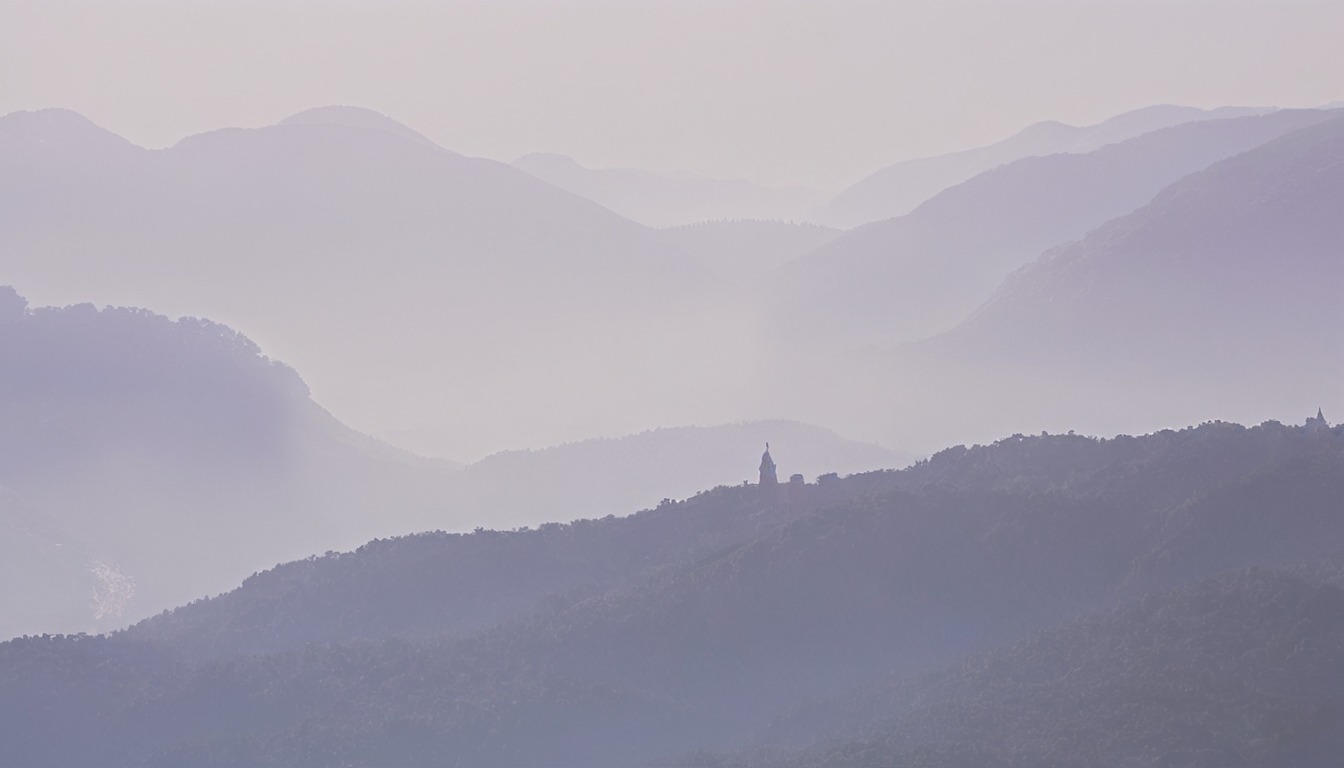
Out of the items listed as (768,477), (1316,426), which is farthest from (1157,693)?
(768,477)

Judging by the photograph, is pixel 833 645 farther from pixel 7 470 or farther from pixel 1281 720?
pixel 7 470

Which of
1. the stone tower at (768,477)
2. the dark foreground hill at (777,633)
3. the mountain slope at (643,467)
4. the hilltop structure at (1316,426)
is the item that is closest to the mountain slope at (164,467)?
the mountain slope at (643,467)

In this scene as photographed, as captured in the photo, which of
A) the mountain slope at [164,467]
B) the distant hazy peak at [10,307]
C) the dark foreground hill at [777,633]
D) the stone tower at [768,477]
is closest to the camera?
the dark foreground hill at [777,633]

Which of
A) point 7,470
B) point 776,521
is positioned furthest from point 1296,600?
point 7,470

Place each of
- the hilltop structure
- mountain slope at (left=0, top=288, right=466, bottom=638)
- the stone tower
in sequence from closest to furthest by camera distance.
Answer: the hilltop structure < the stone tower < mountain slope at (left=0, top=288, right=466, bottom=638)

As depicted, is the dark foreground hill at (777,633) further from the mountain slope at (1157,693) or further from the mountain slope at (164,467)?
the mountain slope at (164,467)

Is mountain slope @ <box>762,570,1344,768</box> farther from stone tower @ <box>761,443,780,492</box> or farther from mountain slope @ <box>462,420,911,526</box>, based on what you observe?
mountain slope @ <box>462,420,911,526</box>

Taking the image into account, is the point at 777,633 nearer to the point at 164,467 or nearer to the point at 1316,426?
the point at 1316,426

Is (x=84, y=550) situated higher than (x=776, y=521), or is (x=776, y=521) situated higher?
(x=84, y=550)

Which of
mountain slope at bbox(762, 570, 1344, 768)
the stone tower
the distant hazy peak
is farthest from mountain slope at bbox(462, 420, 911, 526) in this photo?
mountain slope at bbox(762, 570, 1344, 768)
